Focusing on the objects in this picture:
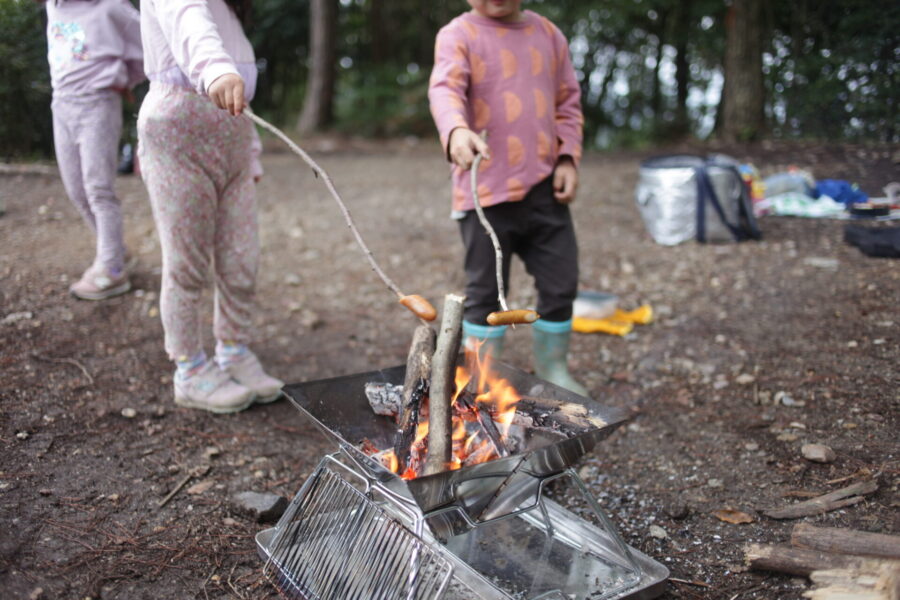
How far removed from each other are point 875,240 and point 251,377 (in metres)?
4.13

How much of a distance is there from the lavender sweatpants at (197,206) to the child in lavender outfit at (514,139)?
900 mm

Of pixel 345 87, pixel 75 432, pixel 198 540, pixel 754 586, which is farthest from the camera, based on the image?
pixel 345 87

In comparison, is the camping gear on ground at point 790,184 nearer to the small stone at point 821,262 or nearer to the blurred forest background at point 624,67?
the blurred forest background at point 624,67

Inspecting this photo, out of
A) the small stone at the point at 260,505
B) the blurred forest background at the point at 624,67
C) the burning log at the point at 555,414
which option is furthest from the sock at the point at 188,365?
the blurred forest background at the point at 624,67

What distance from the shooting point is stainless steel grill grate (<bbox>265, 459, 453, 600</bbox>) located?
197 centimetres

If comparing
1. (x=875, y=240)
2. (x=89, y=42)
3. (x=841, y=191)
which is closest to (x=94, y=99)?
(x=89, y=42)

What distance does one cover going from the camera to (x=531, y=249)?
10.5ft

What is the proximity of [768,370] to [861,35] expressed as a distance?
160 inches

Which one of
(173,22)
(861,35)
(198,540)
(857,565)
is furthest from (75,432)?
(861,35)

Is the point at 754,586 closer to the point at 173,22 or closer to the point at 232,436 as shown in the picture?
the point at 232,436

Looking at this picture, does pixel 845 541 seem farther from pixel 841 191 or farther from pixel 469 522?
pixel 841 191

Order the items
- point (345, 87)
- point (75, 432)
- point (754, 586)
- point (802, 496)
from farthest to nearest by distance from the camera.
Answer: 1. point (345, 87)
2. point (75, 432)
3. point (802, 496)
4. point (754, 586)

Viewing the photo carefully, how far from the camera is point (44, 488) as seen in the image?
8.35ft

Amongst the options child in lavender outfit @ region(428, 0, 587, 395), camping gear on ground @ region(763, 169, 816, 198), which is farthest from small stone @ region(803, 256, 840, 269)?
child in lavender outfit @ region(428, 0, 587, 395)
